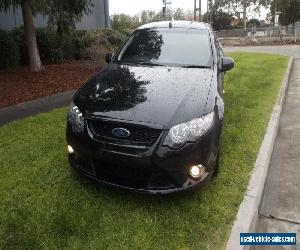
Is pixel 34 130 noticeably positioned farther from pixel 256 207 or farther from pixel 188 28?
pixel 256 207

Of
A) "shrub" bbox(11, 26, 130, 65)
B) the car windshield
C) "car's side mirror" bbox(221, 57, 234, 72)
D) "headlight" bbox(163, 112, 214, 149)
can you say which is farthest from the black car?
"shrub" bbox(11, 26, 130, 65)

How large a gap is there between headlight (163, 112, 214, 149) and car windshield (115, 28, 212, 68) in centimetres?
145

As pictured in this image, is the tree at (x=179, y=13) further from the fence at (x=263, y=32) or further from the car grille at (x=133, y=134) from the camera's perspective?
the car grille at (x=133, y=134)

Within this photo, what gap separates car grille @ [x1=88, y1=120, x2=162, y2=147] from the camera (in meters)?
3.56

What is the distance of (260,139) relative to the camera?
19.0 feet

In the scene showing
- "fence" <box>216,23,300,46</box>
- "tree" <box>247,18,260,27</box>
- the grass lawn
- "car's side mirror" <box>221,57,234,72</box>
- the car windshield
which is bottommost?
the grass lawn

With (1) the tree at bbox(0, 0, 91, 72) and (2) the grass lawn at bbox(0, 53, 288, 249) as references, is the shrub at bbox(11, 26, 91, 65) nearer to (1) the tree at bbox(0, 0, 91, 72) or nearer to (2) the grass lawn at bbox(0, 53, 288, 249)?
(1) the tree at bbox(0, 0, 91, 72)

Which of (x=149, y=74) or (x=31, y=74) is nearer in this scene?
(x=149, y=74)

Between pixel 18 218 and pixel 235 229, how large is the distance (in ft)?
6.54

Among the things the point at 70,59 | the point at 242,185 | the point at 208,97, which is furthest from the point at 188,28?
the point at 70,59

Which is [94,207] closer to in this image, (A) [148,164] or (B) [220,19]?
(A) [148,164]

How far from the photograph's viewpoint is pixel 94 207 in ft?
12.5

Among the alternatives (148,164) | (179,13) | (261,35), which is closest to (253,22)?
(179,13)

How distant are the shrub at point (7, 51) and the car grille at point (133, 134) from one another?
7.81 meters
